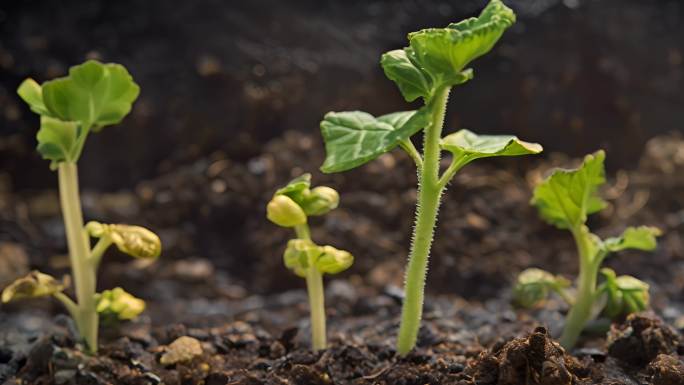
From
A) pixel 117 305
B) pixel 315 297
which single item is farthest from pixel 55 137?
pixel 315 297

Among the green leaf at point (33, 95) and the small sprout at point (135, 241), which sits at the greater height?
the green leaf at point (33, 95)

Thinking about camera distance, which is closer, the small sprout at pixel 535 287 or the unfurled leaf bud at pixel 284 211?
the unfurled leaf bud at pixel 284 211

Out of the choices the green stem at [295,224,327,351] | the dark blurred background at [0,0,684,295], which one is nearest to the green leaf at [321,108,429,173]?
the green stem at [295,224,327,351]

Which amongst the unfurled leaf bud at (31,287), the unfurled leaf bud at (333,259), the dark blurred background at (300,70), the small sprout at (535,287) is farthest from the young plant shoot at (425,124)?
the dark blurred background at (300,70)

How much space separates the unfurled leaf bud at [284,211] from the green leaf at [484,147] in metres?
0.26

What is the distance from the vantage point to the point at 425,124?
45.4 inches

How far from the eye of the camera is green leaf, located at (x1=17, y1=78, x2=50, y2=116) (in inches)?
55.1

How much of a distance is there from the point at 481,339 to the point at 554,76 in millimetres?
1108

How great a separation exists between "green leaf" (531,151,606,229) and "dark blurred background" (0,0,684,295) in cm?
61

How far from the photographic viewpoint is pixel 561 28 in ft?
8.04

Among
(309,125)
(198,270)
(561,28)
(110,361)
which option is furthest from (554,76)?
(110,361)

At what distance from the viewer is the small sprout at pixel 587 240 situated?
143cm

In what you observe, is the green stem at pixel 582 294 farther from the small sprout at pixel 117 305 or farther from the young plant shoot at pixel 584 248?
the small sprout at pixel 117 305

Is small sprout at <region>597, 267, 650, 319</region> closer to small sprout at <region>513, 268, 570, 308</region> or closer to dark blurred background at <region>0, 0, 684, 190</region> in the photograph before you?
small sprout at <region>513, 268, 570, 308</region>
